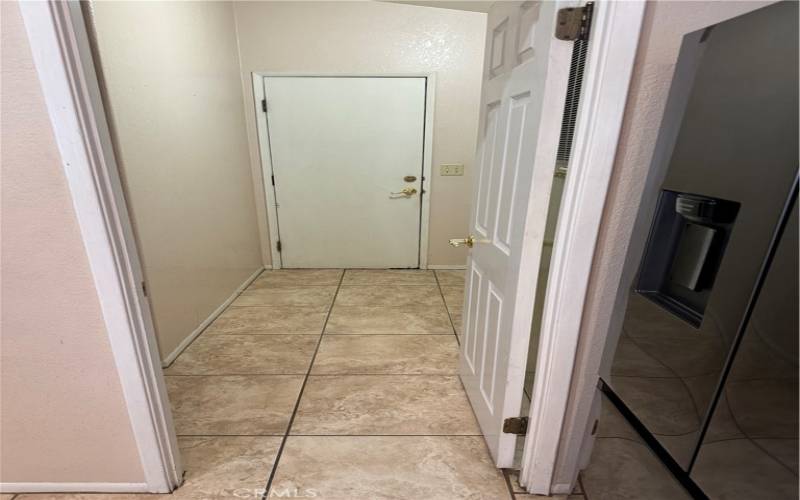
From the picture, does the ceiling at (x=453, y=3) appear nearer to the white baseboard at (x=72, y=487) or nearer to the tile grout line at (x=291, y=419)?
the tile grout line at (x=291, y=419)

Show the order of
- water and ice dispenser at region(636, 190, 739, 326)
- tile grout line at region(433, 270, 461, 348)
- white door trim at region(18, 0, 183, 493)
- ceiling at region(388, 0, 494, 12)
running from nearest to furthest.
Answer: water and ice dispenser at region(636, 190, 739, 326) < white door trim at region(18, 0, 183, 493) < ceiling at region(388, 0, 494, 12) < tile grout line at region(433, 270, 461, 348)

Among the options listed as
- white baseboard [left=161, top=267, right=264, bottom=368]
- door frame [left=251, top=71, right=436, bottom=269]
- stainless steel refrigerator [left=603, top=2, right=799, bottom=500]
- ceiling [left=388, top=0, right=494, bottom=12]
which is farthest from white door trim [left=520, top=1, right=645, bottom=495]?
door frame [left=251, top=71, right=436, bottom=269]

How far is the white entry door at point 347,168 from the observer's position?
121 inches

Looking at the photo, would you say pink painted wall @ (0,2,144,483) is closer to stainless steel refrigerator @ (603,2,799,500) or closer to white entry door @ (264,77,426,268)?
stainless steel refrigerator @ (603,2,799,500)

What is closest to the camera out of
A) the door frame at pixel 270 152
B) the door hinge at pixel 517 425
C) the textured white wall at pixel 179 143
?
the door hinge at pixel 517 425

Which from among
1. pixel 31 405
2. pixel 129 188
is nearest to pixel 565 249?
pixel 31 405

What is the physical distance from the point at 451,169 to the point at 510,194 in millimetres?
2259

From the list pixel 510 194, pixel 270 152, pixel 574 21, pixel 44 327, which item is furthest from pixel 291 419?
pixel 270 152

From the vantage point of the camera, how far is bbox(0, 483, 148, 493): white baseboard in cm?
120

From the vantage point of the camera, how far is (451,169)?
3.30 metres

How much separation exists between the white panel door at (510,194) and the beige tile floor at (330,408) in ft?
0.69

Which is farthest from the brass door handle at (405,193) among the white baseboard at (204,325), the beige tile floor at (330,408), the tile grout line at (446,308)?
the white baseboard at (204,325)

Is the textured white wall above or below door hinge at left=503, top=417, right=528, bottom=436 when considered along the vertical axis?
above

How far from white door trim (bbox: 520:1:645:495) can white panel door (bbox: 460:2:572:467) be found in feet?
0.20
